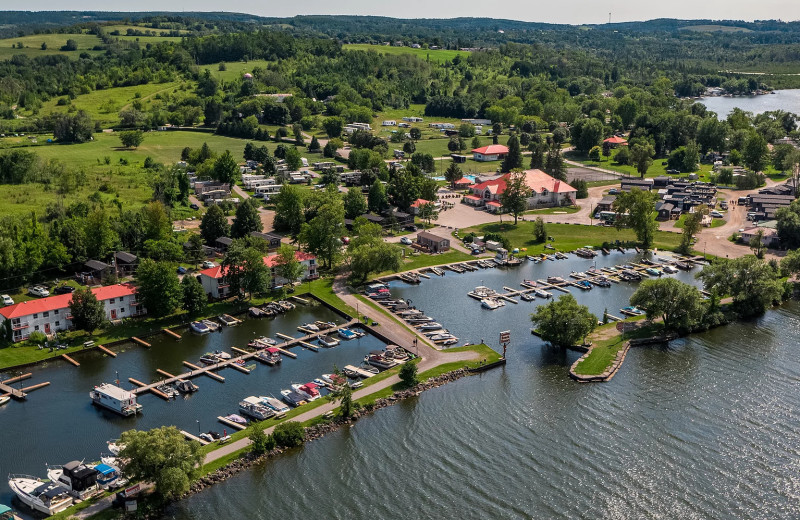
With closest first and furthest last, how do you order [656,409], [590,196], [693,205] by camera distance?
1. [656,409]
2. [693,205]
3. [590,196]

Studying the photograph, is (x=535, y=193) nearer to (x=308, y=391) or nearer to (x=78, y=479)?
(x=308, y=391)

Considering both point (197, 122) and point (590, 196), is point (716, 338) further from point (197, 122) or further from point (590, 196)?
point (197, 122)

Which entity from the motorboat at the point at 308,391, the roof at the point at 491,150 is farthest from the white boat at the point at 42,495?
the roof at the point at 491,150

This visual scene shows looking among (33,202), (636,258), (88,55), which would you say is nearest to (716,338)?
(636,258)

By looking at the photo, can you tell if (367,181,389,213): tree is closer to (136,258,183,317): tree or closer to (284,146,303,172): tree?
→ (284,146,303,172): tree

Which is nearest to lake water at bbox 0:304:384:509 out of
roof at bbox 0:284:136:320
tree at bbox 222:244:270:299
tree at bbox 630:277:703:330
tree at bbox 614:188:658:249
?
tree at bbox 222:244:270:299

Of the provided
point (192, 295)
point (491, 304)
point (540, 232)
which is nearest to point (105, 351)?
point (192, 295)
